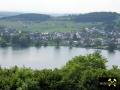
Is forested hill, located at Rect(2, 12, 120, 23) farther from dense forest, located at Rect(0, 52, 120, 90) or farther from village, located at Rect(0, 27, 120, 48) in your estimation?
dense forest, located at Rect(0, 52, 120, 90)

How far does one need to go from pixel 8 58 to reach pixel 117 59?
1571 cm

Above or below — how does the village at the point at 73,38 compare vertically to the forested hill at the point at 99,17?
below

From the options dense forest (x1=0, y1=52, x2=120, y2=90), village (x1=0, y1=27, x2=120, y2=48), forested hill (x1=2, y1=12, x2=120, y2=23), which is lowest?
village (x1=0, y1=27, x2=120, y2=48)

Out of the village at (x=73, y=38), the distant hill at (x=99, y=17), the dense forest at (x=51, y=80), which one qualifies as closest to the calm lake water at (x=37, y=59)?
the village at (x=73, y=38)

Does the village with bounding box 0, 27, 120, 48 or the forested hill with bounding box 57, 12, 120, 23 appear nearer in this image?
the village with bounding box 0, 27, 120, 48

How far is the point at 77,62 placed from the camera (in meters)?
28.0

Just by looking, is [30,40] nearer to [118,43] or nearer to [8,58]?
[118,43]

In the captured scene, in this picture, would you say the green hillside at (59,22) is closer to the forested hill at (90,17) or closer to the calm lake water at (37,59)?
the forested hill at (90,17)

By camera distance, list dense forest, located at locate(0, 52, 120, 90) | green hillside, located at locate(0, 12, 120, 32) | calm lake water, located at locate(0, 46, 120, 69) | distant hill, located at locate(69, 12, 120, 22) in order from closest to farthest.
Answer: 1. dense forest, located at locate(0, 52, 120, 90)
2. calm lake water, located at locate(0, 46, 120, 69)
3. green hillside, located at locate(0, 12, 120, 32)
4. distant hill, located at locate(69, 12, 120, 22)

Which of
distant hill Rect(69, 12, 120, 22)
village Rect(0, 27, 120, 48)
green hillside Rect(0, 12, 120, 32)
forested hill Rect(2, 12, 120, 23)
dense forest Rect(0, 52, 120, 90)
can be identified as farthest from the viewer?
forested hill Rect(2, 12, 120, 23)

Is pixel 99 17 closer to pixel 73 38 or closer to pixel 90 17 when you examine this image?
pixel 90 17

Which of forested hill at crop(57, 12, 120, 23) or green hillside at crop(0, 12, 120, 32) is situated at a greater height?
forested hill at crop(57, 12, 120, 23)

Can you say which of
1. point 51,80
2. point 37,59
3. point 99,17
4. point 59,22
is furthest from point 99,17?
point 51,80

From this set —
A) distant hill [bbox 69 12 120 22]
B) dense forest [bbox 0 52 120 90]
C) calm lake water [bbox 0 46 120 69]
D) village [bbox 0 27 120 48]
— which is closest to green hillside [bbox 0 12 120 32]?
distant hill [bbox 69 12 120 22]
